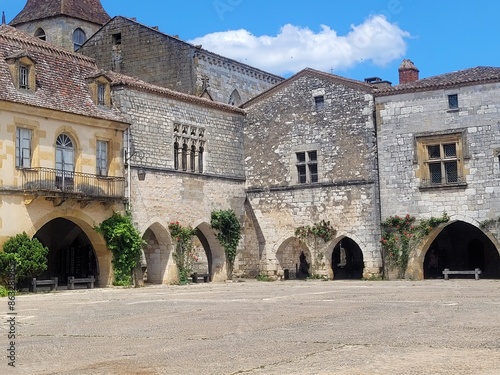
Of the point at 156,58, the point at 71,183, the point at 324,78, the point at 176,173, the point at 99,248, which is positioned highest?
the point at 156,58

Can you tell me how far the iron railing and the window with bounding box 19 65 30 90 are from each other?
2.56 metres

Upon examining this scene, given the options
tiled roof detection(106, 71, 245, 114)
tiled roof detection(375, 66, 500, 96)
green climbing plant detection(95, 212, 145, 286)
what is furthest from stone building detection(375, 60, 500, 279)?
green climbing plant detection(95, 212, 145, 286)

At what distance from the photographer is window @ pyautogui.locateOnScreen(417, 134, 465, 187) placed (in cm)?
2873

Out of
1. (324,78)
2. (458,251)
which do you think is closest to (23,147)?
(324,78)

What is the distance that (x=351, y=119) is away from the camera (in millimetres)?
30578

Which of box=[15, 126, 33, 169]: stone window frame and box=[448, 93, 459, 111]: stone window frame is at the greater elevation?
box=[448, 93, 459, 111]: stone window frame

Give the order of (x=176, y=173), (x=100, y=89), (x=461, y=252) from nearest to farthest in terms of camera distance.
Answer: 1. (x=100, y=89)
2. (x=176, y=173)
3. (x=461, y=252)

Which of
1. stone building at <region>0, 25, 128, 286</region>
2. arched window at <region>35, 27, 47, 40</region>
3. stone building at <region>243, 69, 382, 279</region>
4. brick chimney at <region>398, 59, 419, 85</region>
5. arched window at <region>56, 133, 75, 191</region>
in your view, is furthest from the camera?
arched window at <region>35, 27, 47, 40</region>

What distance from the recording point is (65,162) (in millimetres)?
25844

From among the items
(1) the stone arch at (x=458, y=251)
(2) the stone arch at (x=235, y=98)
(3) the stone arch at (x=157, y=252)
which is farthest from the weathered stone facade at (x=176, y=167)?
(1) the stone arch at (x=458, y=251)

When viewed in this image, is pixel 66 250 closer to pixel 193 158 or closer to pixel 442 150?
pixel 193 158

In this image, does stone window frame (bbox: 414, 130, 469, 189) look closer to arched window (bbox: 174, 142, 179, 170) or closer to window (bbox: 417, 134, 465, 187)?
window (bbox: 417, 134, 465, 187)

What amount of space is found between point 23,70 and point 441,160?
14.4 meters

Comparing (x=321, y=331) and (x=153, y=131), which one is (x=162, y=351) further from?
(x=153, y=131)
